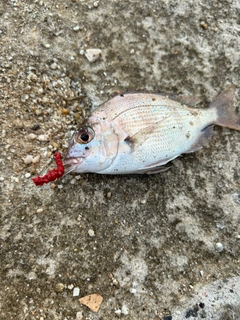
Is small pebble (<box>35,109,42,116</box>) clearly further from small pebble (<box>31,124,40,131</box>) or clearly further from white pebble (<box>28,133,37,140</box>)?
white pebble (<box>28,133,37,140</box>)

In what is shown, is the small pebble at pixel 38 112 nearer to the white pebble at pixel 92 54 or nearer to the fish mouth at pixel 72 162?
the fish mouth at pixel 72 162

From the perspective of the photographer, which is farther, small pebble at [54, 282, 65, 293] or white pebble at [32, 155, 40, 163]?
white pebble at [32, 155, 40, 163]

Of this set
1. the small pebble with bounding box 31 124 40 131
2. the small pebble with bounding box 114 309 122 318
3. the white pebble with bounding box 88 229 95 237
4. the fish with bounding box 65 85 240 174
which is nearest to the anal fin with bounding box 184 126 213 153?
the fish with bounding box 65 85 240 174

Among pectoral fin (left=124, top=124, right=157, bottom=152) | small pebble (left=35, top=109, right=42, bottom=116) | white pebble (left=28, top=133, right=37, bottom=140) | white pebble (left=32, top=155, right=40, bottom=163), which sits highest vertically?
pectoral fin (left=124, top=124, right=157, bottom=152)

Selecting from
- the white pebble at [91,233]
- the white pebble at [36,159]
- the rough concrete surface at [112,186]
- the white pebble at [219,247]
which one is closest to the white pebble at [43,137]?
the rough concrete surface at [112,186]

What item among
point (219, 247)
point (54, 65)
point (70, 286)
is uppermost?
point (54, 65)

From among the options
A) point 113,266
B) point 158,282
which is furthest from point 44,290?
point 158,282

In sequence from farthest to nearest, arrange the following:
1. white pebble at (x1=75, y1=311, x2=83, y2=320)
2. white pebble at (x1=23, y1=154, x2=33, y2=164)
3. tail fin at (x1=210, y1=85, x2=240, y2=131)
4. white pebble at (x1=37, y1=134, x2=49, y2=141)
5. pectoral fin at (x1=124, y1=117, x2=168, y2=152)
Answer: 1. tail fin at (x1=210, y1=85, x2=240, y2=131)
2. white pebble at (x1=37, y1=134, x2=49, y2=141)
3. white pebble at (x1=23, y1=154, x2=33, y2=164)
4. pectoral fin at (x1=124, y1=117, x2=168, y2=152)
5. white pebble at (x1=75, y1=311, x2=83, y2=320)

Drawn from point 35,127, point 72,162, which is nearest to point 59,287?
point 72,162

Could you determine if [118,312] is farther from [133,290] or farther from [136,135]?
[136,135]
